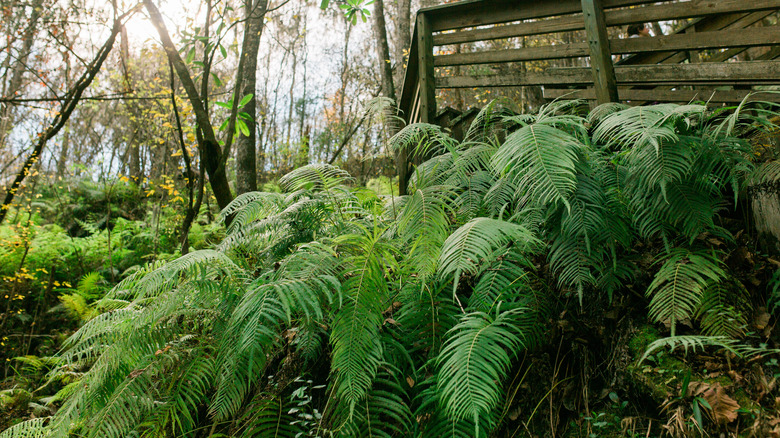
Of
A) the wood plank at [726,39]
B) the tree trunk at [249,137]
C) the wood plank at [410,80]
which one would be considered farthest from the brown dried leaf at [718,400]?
the tree trunk at [249,137]

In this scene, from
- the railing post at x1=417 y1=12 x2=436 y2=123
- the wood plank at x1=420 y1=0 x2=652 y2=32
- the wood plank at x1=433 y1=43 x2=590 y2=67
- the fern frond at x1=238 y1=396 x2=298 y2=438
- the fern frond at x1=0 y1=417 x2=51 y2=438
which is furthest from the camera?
the railing post at x1=417 y1=12 x2=436 y2=123

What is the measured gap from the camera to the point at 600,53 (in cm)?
291

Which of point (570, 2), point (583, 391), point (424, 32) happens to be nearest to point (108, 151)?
point (424, 32)

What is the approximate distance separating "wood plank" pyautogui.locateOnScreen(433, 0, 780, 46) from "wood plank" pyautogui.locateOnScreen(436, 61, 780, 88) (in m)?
0.32

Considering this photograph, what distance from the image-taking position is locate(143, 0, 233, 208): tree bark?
12.9ft

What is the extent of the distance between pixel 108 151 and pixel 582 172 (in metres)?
17.1

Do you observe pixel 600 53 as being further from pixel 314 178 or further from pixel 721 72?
pixel 314 178

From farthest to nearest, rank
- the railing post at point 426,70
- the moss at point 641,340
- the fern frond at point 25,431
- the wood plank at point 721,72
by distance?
the railing post at point 426,70 → the wood plank at point 721,72 → the fern frond at point 25,431 → the moss at point 641,340

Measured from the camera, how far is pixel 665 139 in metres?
1.89

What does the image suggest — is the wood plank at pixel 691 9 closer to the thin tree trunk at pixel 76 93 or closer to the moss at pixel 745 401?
the moss at pixel 745 401

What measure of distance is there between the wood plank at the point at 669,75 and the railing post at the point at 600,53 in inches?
9.4

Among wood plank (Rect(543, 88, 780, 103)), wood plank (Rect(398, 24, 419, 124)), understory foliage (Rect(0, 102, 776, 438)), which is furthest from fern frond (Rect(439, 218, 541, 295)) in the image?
wood plank (Rect(543, 88, 780, 103))

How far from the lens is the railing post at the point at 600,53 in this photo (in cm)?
289

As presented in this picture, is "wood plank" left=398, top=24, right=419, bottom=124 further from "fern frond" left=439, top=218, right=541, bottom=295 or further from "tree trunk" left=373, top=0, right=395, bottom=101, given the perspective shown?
"fern frond" left=439, top=218, right=541, bottom=295
